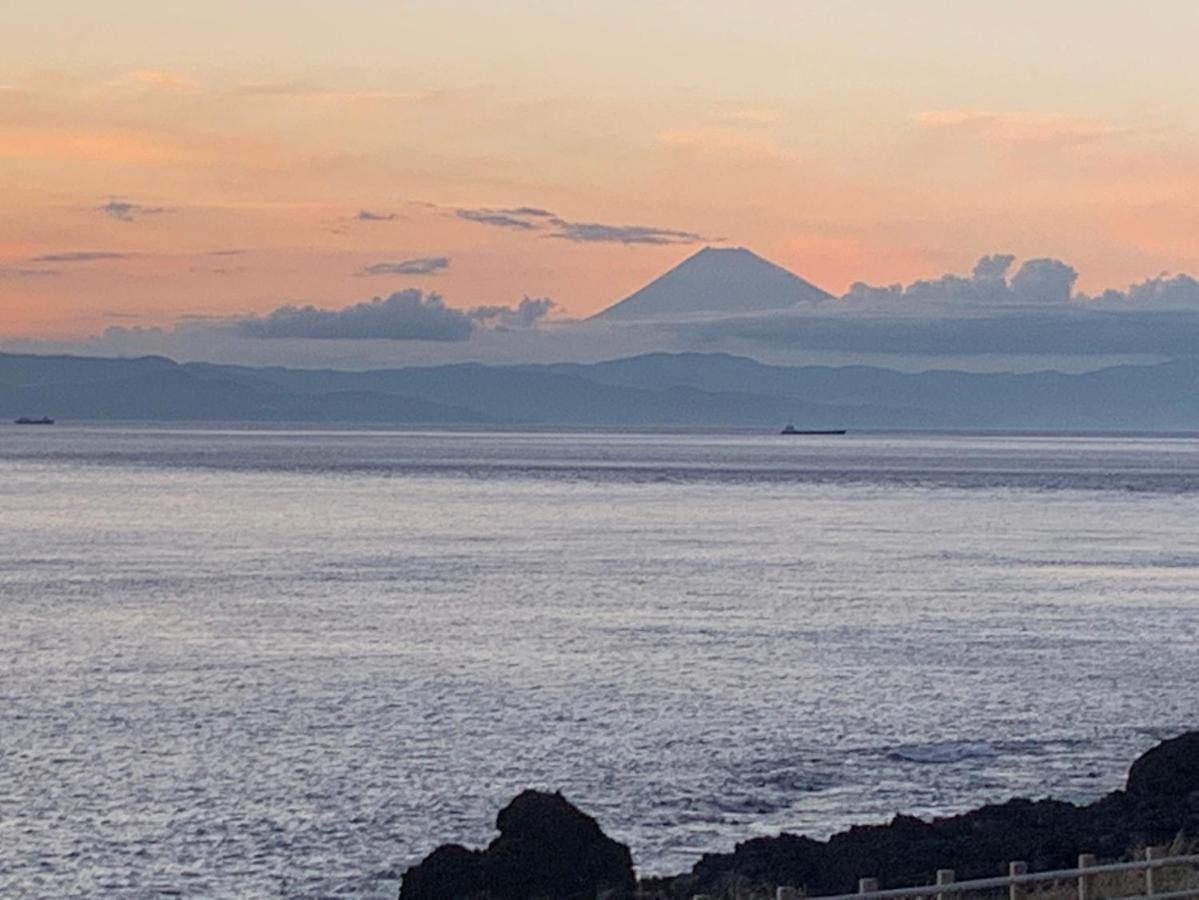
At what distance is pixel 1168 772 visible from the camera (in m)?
29.5

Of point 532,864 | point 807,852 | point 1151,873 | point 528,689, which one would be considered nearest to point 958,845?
point 807,852

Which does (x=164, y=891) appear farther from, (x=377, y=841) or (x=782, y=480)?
(x=782, y=480)

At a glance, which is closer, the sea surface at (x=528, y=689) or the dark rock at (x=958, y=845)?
the dark rock at (x=958, y=845)

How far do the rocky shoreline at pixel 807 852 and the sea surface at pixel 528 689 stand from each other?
2912 mm

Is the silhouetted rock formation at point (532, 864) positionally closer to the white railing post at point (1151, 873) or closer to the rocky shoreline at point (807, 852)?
the rocky shoreline at point (807, 852)

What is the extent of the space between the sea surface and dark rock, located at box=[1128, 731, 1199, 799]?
3529 mm

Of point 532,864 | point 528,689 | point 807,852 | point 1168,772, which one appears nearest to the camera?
point 532,864

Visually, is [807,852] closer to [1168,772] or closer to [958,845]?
[958,845]

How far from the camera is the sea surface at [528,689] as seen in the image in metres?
31.0

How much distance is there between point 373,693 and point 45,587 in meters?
29.9

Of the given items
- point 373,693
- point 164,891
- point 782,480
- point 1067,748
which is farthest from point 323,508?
point 164,891

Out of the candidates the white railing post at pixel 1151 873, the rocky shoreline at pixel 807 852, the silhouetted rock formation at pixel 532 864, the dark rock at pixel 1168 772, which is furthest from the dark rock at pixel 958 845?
the white railing post at pixel 1151 873

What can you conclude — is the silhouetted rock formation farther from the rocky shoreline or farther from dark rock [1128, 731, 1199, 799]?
dark rock [1128, 731, 1199, 799]

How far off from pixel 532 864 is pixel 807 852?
12.9 feet
